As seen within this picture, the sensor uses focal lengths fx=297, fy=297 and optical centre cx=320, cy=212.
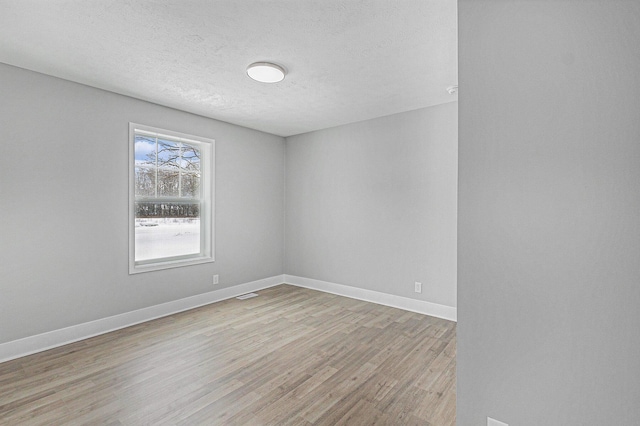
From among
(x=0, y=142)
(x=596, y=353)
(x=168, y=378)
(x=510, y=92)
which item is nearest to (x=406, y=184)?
(x=510, y=92)

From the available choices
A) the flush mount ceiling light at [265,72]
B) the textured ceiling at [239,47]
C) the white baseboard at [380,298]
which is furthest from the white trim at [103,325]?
the flush mount ceiling light at [265,72]

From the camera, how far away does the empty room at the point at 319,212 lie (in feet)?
4.01

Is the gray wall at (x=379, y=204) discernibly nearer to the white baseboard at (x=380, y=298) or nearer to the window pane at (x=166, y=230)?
the white baseboard at (x=380, y=298)

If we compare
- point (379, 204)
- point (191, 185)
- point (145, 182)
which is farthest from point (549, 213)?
point (191, 185)

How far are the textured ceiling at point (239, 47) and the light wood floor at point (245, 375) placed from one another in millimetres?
2726

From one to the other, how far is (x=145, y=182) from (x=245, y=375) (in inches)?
108

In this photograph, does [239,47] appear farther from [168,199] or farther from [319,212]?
[319,212]

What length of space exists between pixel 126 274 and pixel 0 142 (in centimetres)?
172

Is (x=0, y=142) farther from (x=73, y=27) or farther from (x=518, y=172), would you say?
(x=518, y=172)

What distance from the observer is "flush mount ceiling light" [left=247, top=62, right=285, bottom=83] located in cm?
271

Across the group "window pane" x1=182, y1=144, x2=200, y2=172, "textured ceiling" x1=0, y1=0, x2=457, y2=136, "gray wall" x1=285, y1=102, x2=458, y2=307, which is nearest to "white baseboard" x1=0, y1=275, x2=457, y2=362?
"gray wall" x1=285, y1=102, x2=458, y2=307

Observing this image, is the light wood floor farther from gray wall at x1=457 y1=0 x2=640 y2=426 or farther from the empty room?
gray wall at x1=457 y1=0 x2=640 y2=426

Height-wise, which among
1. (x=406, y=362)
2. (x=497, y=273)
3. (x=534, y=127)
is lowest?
(x=406, y=362)

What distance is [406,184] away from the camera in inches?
164
